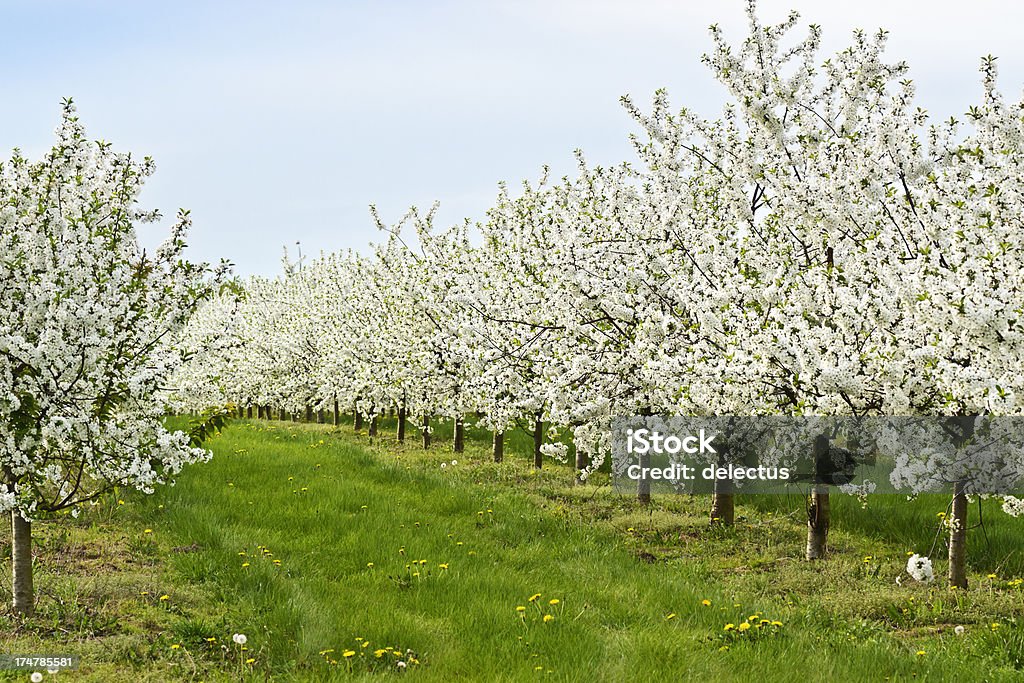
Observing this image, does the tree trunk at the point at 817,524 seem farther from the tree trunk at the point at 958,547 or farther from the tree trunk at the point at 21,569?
the tree trunk at the point at 21,569

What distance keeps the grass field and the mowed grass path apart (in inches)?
1.2

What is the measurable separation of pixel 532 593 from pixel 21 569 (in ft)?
15.8

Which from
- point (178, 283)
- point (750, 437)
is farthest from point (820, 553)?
point (178, 283)

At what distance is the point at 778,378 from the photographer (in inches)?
361

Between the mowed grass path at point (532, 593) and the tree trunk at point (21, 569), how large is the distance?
154 centimetres

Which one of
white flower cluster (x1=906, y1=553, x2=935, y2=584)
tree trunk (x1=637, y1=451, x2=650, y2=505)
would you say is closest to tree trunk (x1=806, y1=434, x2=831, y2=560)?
white flower cluster (x1=906, y1=553, x2=935, y2=584)

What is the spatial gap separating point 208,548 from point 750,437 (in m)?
6.81

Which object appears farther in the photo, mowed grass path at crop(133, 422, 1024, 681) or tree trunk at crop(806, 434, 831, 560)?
tree trunk at crop(806, 434, 831, 560)

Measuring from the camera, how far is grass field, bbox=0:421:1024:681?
6730 millimetres

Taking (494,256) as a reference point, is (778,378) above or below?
below

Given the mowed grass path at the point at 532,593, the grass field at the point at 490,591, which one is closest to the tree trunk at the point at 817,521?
the grass field at the point at 490,591

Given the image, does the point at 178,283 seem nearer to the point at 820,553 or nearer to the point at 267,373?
the point at 820,553

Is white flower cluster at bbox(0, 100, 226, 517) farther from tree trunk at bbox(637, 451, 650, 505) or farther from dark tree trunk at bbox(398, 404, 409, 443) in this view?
dark tree trunk at bbox(398, 404, 409, 443)

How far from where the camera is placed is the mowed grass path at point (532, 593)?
6.76 meters
